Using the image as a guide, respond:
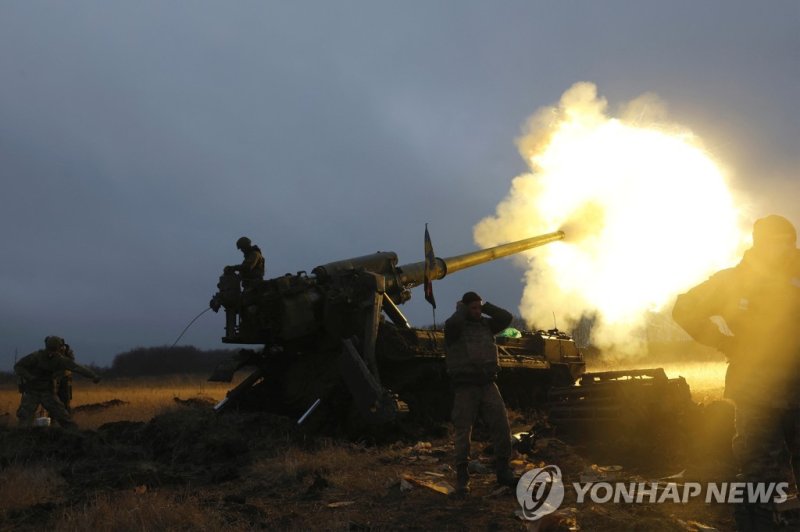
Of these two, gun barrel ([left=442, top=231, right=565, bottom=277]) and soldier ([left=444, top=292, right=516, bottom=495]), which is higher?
gun barrel ([left=442, top=231, right=565, bottom=277])

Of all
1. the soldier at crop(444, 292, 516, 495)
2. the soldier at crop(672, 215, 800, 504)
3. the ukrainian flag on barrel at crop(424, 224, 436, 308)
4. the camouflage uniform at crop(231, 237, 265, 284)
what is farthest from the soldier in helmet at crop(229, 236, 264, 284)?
the soldier at crop(672, 215, 800, 504)

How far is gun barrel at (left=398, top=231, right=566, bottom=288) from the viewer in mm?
13398

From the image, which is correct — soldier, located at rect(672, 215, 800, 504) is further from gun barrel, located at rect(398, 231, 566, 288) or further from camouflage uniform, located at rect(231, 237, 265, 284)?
gun barrel, located at rect(398, 231, 566, 288)

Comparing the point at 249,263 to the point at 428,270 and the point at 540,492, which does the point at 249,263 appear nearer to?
the point at 428,270

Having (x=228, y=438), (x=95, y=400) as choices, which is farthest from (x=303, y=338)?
(x=95, y=400)

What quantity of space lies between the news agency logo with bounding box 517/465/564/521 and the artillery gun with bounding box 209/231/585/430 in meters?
2.99

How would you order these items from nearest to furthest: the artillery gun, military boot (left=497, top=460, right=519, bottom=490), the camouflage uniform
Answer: military boot (left=497, top=460, right=519, bottom=490) → the artillery gun → the camouflage uniform

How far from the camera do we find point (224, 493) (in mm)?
7277

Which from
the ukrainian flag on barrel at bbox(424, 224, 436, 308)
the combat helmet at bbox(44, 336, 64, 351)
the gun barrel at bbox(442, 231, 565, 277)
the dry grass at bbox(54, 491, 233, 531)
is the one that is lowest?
the dry grass at bbox(54, 491, 233, 531)

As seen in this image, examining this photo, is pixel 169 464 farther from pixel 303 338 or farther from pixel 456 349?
pixel 456 349

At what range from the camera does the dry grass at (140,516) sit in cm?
545

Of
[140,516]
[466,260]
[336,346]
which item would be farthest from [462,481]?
[466,260]

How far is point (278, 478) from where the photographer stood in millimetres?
7848

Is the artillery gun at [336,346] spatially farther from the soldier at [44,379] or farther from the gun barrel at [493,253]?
the soldier at [44,379]
